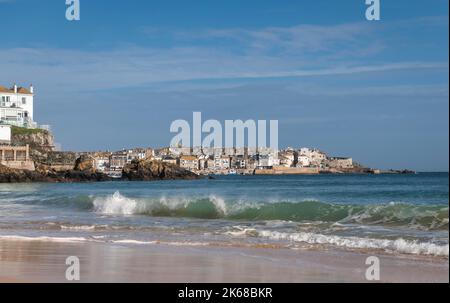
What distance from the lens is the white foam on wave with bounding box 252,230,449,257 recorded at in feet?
39.6

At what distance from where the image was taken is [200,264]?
34.0 feet

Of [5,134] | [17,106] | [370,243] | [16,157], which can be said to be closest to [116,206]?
[370,243]

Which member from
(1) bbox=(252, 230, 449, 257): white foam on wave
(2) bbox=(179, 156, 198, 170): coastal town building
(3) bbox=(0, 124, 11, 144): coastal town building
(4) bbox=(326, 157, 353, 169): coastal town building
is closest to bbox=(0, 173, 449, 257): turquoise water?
(1) bbox=(252, 230, 449, 257): white foam on wave

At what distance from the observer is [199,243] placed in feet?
45.4

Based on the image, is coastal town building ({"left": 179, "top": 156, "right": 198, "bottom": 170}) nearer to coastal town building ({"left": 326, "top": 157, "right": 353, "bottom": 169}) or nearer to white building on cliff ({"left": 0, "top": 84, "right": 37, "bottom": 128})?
coastal town building ({"left": 326, "top": 157, "right": 353, "bottom": 169})

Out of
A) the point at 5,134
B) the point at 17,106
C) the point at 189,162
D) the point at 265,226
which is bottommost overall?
the point at 189,162

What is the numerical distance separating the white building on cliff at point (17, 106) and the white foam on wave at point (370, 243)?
261ft

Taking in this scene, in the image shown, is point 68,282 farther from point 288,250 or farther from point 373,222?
point 373,222

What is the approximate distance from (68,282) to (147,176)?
8734 cm

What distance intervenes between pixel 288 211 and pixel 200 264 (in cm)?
1215

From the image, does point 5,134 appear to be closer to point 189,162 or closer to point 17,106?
point 17,106

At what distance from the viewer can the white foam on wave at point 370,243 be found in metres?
12.1

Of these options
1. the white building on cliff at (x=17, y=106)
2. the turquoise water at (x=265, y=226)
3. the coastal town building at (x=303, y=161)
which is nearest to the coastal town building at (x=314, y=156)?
the coastal town building at (x=303, y=161)
